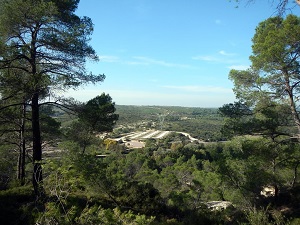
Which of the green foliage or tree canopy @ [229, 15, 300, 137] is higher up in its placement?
tree canopy @ [229, 15, 300, 137]

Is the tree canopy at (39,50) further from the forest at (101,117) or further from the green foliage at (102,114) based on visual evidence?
the green foliage at (102,114)

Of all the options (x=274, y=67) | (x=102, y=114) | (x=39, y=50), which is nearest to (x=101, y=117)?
(x=102, y=114)

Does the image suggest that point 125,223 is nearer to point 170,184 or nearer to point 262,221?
point 262,221

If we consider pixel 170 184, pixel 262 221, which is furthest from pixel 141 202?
pixel 170 184

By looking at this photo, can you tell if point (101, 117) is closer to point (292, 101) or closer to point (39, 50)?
point (39, 50)

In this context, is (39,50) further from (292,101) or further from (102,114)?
(292,101)

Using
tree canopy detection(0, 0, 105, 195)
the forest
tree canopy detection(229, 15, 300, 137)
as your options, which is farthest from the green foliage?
tree canopy detection(229, 15, 300, 137)

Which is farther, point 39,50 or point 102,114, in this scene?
point 102,114

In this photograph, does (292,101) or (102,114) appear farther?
(102,114)

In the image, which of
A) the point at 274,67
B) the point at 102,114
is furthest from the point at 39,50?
the point at 274,67

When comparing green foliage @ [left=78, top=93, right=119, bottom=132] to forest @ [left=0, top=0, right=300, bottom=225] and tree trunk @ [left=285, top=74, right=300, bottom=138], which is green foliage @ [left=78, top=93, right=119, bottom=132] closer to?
forest @ [left=0, top=0, right=300, bottom=225]

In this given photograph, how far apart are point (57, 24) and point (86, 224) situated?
576 cm

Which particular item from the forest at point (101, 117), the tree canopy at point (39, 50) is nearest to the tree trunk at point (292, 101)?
the forest at point (101, 117)

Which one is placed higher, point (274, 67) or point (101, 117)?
point (274, 67)
